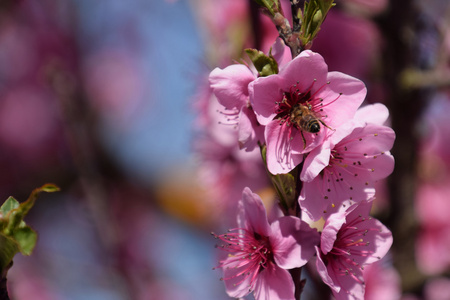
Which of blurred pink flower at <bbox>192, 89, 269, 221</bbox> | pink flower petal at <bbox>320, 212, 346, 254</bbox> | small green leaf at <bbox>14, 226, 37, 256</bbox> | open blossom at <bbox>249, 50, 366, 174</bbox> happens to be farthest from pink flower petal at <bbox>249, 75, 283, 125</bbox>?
blurred pink flower at <bbox>192, 89, 269, 221</bbox>

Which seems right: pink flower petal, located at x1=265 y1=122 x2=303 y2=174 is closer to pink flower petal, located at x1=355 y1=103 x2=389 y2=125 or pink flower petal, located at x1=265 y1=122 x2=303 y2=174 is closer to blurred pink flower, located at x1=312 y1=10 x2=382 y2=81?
pink flower petal, located at x1=355 y1=103 x2=389 y2=125

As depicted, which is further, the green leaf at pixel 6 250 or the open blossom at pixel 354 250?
the open blossom at pixel 354 250

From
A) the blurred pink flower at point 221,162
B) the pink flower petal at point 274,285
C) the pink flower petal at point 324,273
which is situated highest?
the pink flower petal at point 324,273

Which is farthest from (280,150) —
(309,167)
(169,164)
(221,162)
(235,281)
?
(169,164)

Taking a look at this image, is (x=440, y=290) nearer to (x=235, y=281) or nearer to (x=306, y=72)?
(x=235, y=281)

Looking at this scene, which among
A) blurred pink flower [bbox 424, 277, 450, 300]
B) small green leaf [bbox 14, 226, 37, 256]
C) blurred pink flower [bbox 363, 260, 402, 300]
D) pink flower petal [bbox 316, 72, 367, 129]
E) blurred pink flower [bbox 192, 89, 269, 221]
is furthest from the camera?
blurred pink flower [bbox 424, 277, 450, 300]

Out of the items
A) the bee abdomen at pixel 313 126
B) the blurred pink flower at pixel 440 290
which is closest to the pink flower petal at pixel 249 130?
the bee abdomen at pixel 313 126

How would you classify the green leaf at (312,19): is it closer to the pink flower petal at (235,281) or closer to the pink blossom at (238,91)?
the pink blossom at (238,91)

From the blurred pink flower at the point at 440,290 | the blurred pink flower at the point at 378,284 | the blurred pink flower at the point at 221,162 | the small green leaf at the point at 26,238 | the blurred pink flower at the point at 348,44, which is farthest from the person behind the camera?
the blurred pink flower at the point at 440,290
